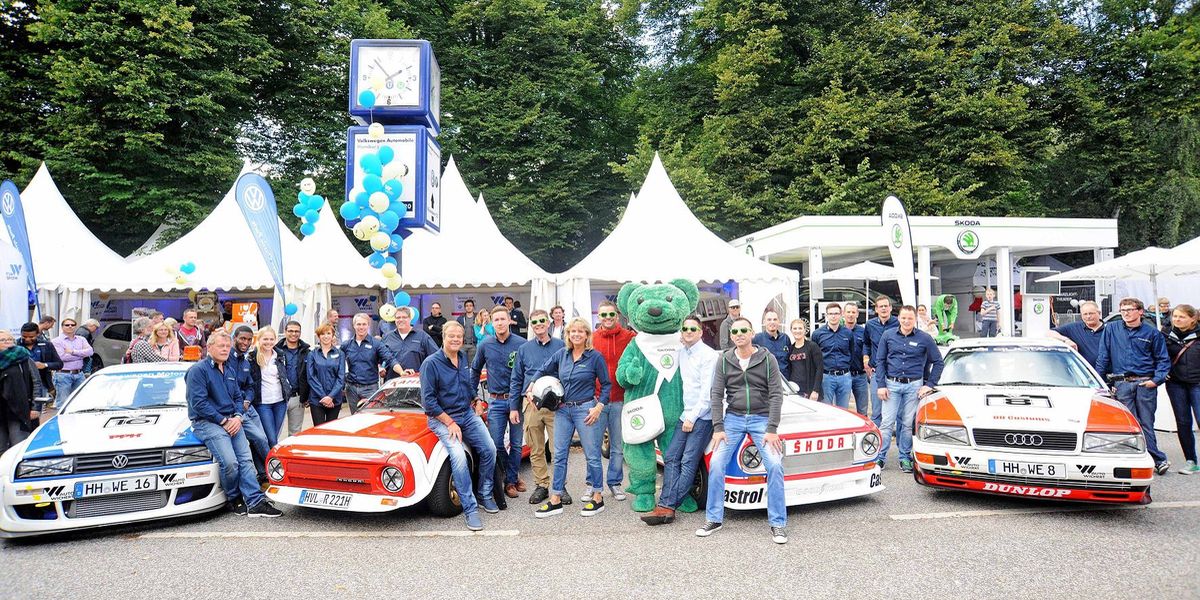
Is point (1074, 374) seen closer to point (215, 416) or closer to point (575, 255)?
point (215, 416)

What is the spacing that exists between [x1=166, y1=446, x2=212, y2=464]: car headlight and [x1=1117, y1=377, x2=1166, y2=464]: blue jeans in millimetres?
8282

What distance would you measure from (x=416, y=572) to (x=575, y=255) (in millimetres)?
24335

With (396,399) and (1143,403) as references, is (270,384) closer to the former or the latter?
(396,399)

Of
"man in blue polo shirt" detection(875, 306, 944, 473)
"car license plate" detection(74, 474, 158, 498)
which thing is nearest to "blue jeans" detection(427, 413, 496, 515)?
→ "car license plate" detection(74, 474, 158, 498)

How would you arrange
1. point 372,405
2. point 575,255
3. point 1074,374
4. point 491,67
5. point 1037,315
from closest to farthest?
point 1074,374 < point 372,405 < point 1037,315 < point 491,67 < point 575,255

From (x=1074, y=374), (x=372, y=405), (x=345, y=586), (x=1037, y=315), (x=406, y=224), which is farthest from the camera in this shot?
(x=1037, y=315)

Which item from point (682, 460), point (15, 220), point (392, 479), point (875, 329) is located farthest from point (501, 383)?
point (15, 220)

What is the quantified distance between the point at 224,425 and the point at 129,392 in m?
1.33

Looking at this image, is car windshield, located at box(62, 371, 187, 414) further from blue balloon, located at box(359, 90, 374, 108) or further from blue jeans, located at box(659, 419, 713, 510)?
blue balloon, located at box(359, 90, 374, 108)

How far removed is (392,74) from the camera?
10.5 m

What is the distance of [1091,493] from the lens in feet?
17.3

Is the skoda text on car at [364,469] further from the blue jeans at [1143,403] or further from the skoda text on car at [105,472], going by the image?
the blue jeans at [1143,403]

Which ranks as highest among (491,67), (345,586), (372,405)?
(491,67)

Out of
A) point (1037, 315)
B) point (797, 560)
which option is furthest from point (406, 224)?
point (1037, 315)
